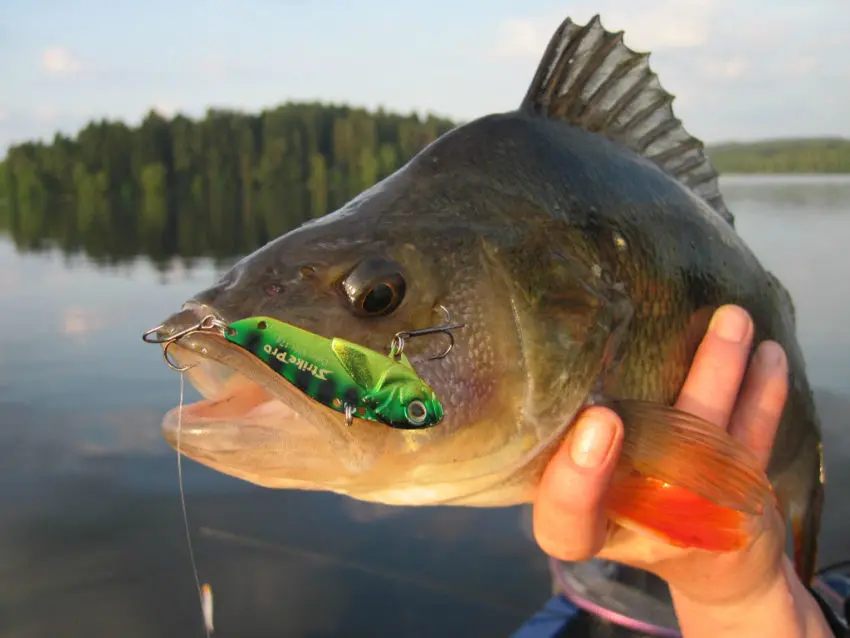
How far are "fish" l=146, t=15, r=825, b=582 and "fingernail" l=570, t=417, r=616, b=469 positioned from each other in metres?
0.06

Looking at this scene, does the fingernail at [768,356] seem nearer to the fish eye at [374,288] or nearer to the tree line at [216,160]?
the fish eye at [374,288]

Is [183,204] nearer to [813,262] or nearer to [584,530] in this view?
[813,262]

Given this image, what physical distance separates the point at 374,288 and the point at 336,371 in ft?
0.75

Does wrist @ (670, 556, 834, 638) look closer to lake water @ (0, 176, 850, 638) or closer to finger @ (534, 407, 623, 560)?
finger @ (534, 407, 623, 560)

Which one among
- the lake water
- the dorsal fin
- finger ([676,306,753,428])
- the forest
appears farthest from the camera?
the forest

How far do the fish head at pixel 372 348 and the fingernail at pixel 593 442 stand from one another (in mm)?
136

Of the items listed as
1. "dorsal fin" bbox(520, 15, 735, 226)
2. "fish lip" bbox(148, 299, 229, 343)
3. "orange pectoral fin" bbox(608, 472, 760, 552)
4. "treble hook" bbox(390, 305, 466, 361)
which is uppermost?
"dorsal fin" bbox(520, 15, 735, 226)

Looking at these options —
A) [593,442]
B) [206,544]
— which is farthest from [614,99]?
[206,544]

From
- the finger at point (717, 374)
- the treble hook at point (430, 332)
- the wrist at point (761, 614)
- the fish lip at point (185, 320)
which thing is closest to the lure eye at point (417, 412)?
the treble hook at point (430, 332)

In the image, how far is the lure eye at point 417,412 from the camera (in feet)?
5.00

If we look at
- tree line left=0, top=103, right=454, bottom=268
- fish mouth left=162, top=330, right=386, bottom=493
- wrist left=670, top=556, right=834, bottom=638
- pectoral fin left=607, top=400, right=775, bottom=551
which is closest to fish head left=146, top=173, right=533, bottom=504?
fish mouth left=162, top=330, right=386, bottom=493

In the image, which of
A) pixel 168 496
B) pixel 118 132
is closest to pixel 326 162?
pixel 118 132

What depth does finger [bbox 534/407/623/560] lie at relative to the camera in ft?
5.76

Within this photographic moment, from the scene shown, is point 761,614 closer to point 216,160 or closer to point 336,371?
point 336,371
